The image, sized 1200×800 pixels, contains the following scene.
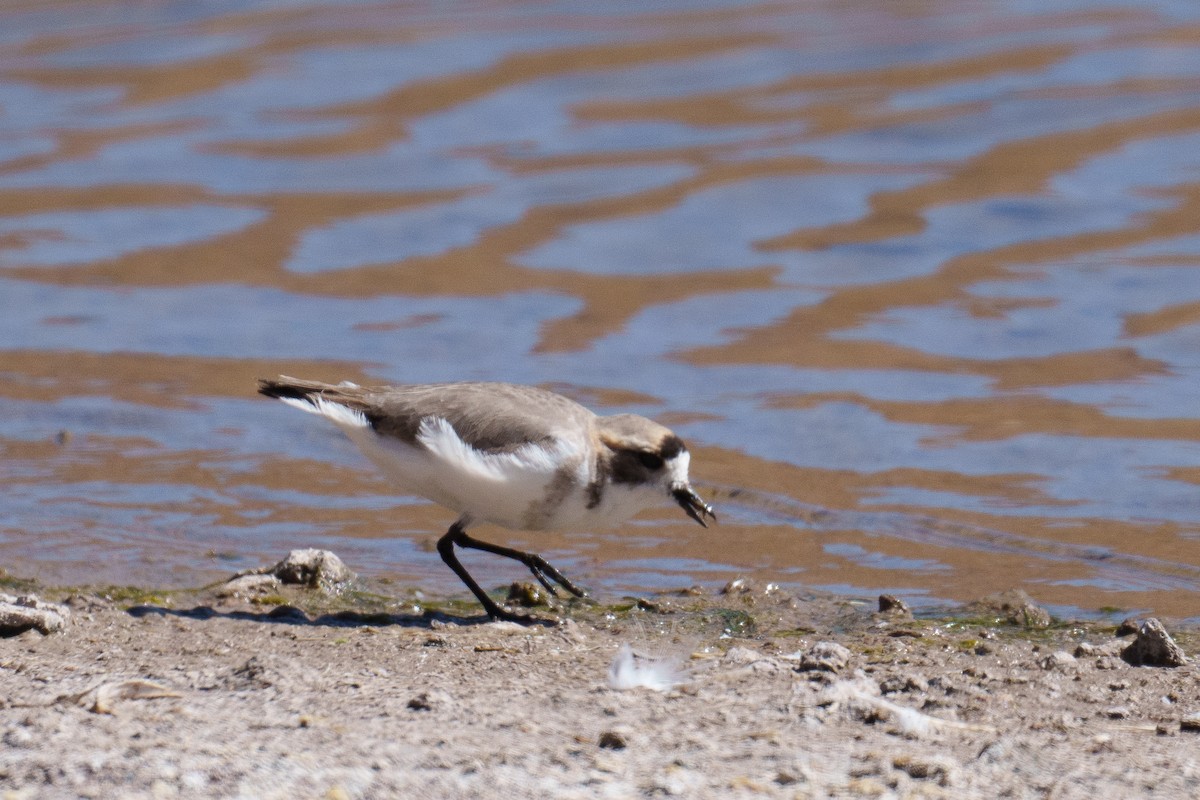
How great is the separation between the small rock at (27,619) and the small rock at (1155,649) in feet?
11.7

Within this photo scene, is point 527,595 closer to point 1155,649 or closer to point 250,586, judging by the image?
point 250,586

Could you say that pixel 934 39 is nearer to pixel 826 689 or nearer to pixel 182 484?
pixel 182 484

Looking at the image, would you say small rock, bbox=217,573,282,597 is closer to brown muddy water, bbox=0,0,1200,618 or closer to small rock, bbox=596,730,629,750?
brown muddy water, bbox=0,0,1200,618

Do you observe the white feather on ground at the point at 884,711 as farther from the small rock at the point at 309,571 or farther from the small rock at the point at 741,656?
the small rock at the point at 309,571

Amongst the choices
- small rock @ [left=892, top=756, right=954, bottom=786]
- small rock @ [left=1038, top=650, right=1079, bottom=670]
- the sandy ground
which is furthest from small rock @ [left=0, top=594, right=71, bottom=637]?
small rock @ [left=1038, top=650, right=1079, bottom=670]

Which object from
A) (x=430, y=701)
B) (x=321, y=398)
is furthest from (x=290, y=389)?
(x=430, y=701)

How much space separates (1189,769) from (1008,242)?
27.5ft

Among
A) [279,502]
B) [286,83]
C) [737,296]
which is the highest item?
[286,83]

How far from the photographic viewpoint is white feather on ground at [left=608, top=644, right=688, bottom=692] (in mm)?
4949

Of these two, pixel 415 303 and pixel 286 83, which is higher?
pixel 286 83

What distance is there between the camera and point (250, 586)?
6.57 m

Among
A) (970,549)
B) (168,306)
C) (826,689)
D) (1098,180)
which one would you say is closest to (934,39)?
(1098,180)

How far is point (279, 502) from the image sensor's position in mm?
8477

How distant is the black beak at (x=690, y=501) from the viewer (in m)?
6.34
